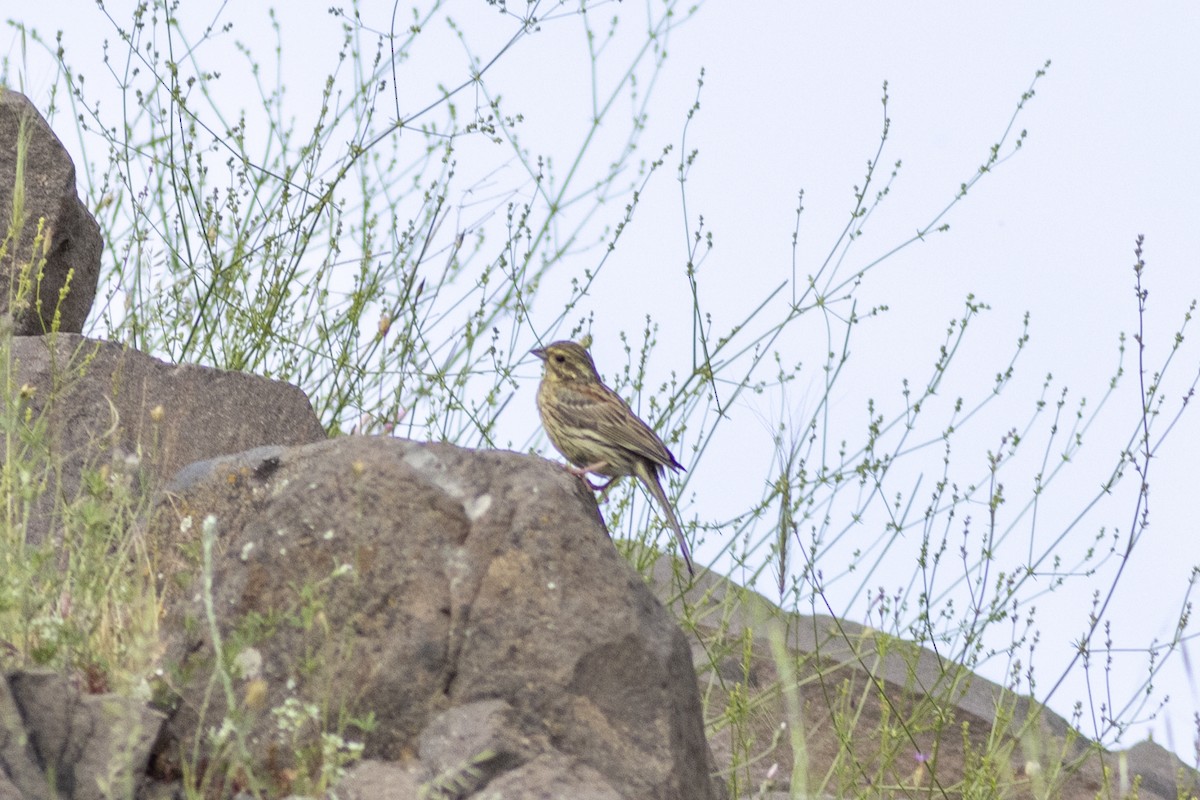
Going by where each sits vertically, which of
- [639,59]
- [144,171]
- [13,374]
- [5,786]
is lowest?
[5,786]

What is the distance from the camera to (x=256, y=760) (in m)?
4.62

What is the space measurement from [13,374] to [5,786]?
10.9 feet

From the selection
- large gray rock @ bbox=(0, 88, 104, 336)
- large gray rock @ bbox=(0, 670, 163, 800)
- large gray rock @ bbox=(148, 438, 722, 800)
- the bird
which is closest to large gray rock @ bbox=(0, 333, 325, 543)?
Answer: large gray rock @ bbox=(0, 88, 104, 336)

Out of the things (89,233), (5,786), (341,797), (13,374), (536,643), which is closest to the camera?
(5,786)

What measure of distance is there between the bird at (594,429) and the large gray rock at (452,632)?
2.32 meters

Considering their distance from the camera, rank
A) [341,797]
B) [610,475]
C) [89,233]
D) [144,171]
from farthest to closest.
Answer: [144,171] → [89,233] → [610,475] → [341,797]

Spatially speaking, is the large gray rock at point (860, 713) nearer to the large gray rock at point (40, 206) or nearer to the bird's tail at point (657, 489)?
the bird's tail at point (657, 489)

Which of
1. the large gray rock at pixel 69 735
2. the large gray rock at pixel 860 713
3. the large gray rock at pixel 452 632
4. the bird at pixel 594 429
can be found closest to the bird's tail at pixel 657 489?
the bird at pixel 594 429

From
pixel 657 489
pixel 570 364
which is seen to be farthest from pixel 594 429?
pixel 570 364

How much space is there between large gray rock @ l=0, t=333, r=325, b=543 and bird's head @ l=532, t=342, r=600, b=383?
1213mm

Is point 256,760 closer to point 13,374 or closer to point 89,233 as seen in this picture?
point 13,374

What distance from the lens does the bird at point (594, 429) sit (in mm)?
7398

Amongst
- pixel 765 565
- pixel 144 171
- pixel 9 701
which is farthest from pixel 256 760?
pixel 144 171

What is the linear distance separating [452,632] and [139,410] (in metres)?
3.05
